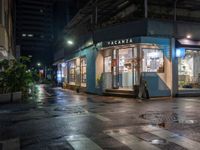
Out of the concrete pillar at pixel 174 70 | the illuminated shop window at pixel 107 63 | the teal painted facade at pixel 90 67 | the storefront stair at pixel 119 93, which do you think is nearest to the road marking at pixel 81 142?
the storefront stair at pixel 119 93

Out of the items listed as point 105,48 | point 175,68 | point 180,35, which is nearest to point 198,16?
point 180,35

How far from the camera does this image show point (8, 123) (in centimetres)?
1120

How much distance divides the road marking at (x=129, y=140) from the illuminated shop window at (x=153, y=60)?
539 inches

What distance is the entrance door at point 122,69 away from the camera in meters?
23.6

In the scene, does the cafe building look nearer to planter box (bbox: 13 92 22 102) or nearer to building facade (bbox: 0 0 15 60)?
planter box (bbox: 13 92 22 102)

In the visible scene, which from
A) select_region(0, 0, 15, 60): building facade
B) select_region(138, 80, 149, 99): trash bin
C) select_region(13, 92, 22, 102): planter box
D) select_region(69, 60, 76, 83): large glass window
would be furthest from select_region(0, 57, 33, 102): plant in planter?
select_region(69, 60, 76, 83): large glass window

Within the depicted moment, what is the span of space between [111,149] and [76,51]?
26.8 m

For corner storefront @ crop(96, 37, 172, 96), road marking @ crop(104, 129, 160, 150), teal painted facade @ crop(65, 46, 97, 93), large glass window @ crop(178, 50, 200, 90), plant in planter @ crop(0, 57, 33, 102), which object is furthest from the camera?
teal painted facade @ crop(65, 46, 97, 93)

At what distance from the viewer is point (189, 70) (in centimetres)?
2355

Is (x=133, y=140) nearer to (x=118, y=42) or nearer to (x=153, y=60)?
(x=153, y=60)

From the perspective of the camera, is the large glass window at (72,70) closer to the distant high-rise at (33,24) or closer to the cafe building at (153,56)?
the cafe building at (153,56)

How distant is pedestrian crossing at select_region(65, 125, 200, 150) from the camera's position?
289 inches

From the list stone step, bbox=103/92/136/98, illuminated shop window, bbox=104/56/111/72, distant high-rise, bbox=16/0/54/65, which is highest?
distant high-rise, bbox=16/0/54/65

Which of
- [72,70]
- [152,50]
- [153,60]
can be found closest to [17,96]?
[153,60]
